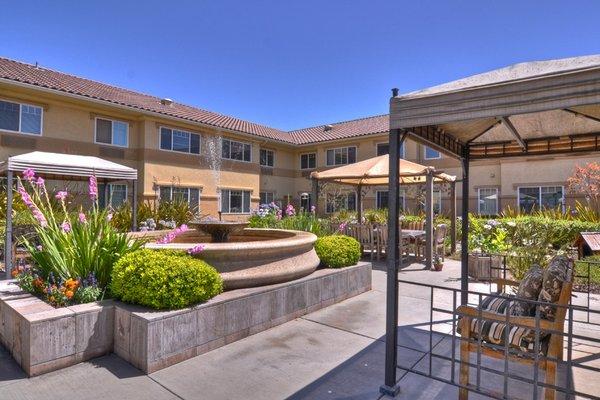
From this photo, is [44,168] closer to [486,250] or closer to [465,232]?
[465,232]

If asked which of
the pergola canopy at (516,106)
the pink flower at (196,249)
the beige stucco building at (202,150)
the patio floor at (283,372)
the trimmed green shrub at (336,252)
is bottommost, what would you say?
the patio floor at (283,372)

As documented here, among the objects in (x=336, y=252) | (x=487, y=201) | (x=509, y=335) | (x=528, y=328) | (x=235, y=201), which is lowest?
(x=509, y=335)

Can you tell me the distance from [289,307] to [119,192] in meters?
15.3

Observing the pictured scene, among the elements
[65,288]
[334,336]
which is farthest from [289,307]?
[65,288]

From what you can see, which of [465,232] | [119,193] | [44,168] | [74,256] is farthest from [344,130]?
[74,256]

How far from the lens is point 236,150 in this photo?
2236 cm

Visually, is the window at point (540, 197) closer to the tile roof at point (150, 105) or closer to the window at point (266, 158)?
the tile roof at point (150, 105)

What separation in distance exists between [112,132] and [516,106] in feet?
59.5

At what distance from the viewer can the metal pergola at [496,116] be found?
99.3 inches

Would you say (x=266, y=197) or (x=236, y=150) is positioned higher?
(x=236, y=150)

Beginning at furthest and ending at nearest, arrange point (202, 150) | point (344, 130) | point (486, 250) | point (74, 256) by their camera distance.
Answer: point (344, 130) < point (202, 150) < point (486, 250) < point (74, 256)

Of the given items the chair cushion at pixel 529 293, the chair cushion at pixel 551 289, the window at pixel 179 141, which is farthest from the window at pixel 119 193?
the chair cushion at pixel 551 289

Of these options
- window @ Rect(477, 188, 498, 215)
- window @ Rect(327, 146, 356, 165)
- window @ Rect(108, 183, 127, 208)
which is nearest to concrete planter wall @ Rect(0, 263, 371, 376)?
window @ Rect(108, 183, 127, 208)

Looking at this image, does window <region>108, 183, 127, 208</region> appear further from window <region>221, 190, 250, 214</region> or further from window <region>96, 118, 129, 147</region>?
window <region>221, 190, 250, 214</region>
